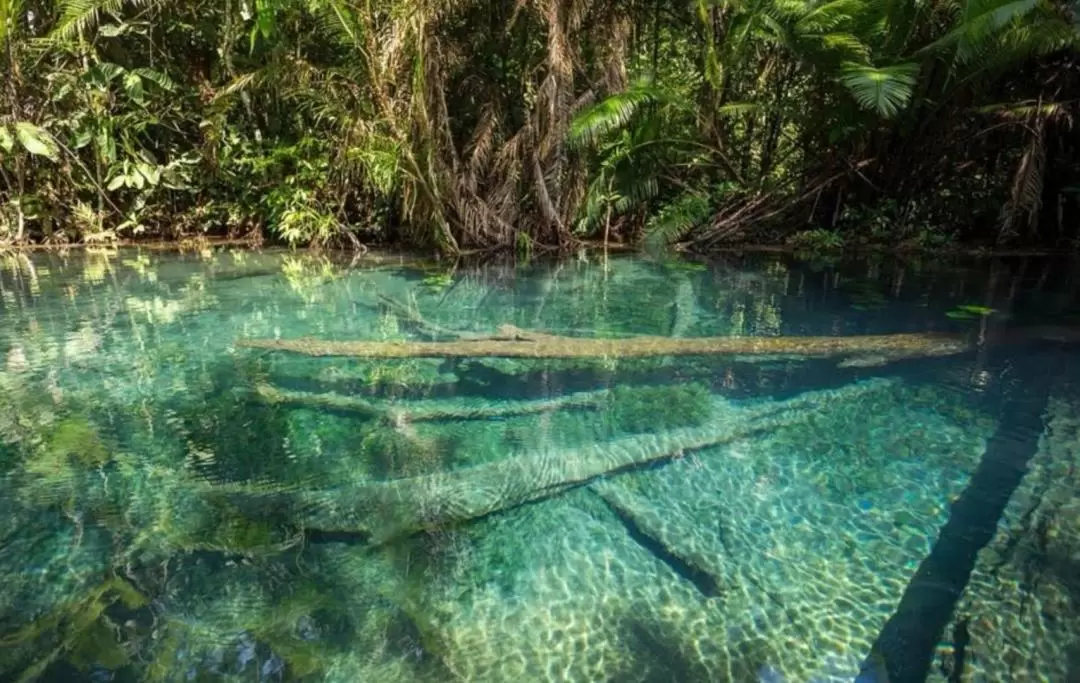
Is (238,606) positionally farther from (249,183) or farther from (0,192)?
(0,192)

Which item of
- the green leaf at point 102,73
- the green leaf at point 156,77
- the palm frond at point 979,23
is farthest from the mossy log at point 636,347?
the green leaf at point 102,73

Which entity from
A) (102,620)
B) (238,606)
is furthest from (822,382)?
(102,620)

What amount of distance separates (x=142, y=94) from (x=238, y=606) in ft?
35.5

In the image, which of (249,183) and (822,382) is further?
(249,183)

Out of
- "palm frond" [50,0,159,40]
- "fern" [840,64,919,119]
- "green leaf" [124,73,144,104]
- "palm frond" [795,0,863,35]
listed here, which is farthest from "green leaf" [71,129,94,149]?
"fern" [840,64,919,119]

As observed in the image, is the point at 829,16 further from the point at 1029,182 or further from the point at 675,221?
the point at 1029,182

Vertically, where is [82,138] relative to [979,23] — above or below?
below

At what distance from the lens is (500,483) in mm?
3250

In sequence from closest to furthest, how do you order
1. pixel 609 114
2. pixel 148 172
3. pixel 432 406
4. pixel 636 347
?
pixel 432 406
pixel 636 347
pixel 609 114
pixel 148 172

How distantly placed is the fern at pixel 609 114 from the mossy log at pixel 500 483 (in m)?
5.72

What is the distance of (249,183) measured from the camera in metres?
11.6

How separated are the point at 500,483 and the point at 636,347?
7.21ft

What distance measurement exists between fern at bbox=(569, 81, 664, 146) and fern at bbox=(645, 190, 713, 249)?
1808 mm

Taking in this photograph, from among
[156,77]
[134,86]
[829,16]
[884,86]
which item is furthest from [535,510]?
[156,77]
